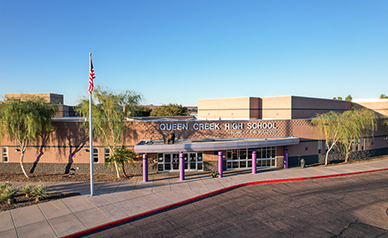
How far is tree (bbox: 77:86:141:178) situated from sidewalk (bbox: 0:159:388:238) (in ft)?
12.2

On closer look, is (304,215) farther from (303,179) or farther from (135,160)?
(135,160)

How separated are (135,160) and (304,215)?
44.4 ft

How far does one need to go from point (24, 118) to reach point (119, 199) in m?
10.8

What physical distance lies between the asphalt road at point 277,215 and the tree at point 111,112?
8920mm

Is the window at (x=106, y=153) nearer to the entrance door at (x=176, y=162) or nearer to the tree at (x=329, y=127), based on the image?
the entrance door at (x=176, y=162)

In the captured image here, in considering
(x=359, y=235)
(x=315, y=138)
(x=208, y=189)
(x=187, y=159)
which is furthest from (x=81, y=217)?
(x=315, y=138)

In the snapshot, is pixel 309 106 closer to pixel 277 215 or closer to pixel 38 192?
pixel 277 215

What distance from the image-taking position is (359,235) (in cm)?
986

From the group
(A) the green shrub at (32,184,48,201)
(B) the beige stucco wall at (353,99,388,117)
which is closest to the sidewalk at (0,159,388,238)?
(A) the green shrub at (32,184,48,201)

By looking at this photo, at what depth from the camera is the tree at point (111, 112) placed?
18.2 meters

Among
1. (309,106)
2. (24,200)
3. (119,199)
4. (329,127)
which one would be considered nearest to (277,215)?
(119,199)

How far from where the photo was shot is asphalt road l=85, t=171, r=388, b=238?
33.1 feet

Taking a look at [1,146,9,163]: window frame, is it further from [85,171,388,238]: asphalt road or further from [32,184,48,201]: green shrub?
[85,171,388,238]: asphalt road

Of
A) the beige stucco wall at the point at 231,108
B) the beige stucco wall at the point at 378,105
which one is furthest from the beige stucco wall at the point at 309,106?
the beige stucco wall at the point at 378,105
